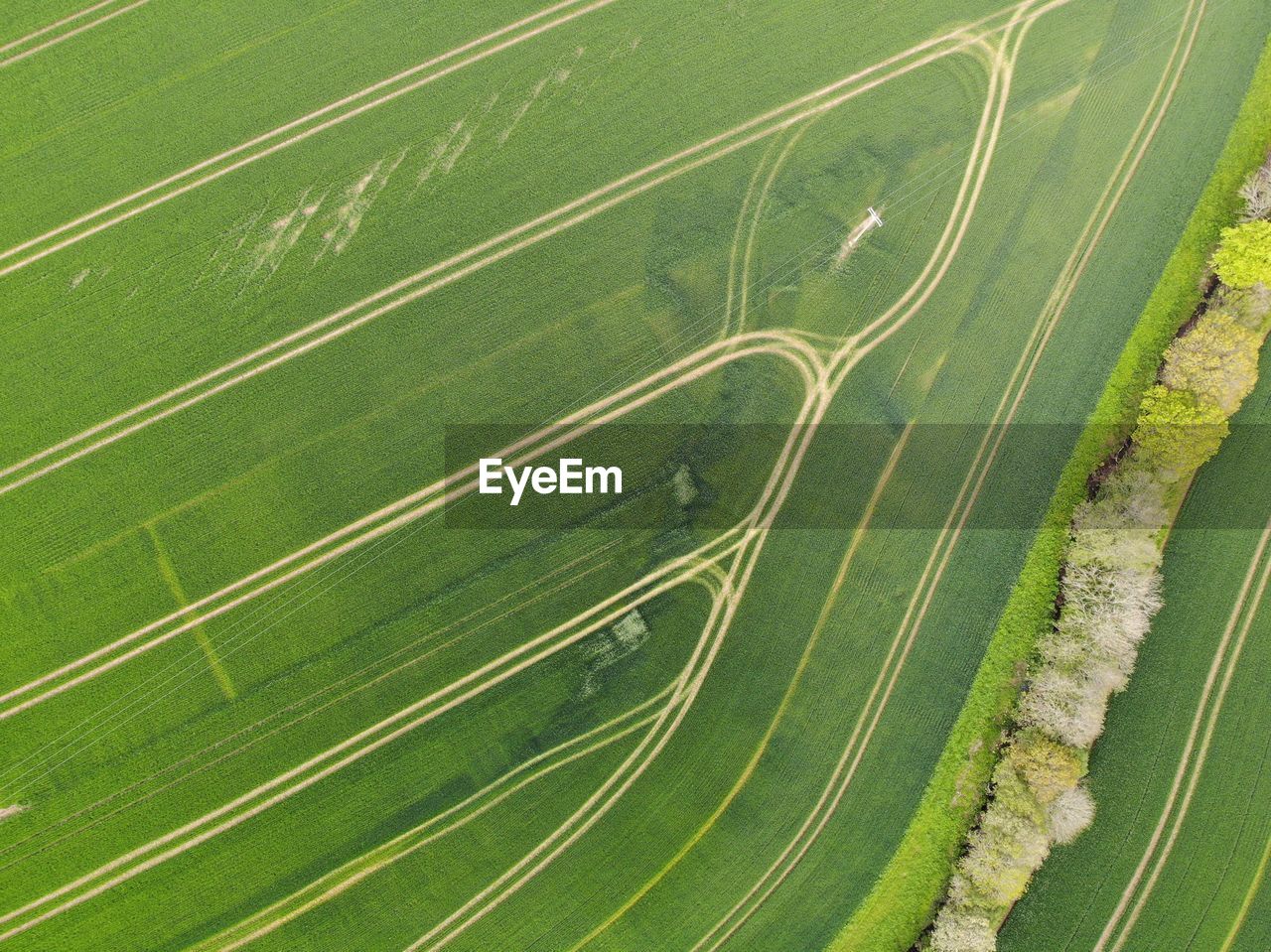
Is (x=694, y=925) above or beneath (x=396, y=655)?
beneath

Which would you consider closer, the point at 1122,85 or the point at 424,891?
the point at 424,891

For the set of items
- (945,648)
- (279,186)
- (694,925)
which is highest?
(279,186)

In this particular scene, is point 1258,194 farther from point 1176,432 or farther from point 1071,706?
point 1071,706

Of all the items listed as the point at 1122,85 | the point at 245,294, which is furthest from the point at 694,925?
the point at 1122,85

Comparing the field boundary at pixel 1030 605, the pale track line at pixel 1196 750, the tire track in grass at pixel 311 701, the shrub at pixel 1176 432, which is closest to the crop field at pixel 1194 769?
the pale track line at pixel 1196 750

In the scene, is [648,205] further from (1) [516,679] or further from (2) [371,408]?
(1) [516,679]

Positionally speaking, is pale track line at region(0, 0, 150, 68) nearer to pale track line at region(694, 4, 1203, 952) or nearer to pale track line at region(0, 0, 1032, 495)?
pale track line at region(0, 0, 1032, 495)

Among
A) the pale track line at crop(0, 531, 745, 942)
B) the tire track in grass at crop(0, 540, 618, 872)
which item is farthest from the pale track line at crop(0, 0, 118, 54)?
the pale track line at crop(0, 531, 745, 942)

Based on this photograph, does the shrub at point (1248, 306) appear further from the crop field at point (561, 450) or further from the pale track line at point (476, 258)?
the pale track line at point (476, 258)
